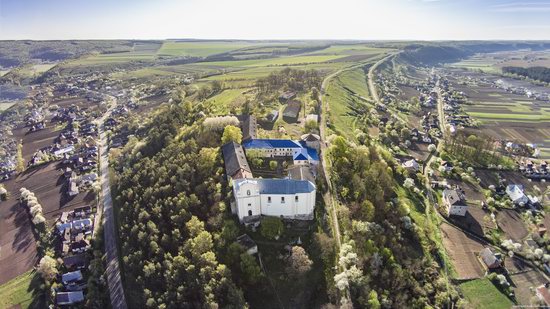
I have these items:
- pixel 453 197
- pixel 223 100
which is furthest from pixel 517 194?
pixel 223 100

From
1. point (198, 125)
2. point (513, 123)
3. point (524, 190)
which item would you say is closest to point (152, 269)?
point (198, 125)

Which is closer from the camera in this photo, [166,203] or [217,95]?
[166,203]

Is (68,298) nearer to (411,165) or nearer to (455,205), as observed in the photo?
(455,205)

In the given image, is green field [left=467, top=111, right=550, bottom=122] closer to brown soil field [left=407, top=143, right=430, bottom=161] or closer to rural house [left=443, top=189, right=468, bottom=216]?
brown soil field [left=407, top=143, right=430, bottom=161]

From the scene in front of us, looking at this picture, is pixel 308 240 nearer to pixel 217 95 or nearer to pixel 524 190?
pixel 524 190

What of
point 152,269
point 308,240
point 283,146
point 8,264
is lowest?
point 8,264

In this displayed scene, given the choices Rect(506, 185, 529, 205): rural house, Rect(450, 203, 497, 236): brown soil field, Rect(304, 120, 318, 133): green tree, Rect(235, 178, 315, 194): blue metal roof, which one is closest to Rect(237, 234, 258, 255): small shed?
Rect(235, 178, 315, 194): blue metal roof
